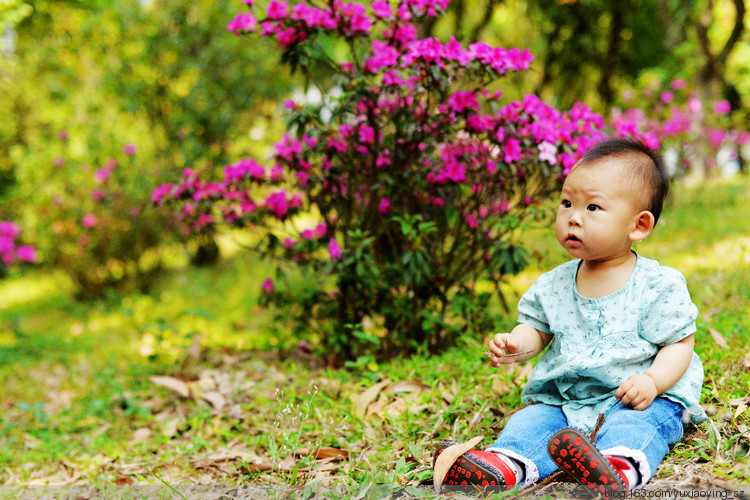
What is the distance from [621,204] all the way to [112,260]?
726 cm

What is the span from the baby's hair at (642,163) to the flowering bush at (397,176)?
1.01 meters

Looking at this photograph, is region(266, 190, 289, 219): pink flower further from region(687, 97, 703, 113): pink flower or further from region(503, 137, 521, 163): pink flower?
region(687, 97, 703, 113): pink flower

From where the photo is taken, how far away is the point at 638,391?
5.94 feet

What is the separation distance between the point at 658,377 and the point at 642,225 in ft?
1.63

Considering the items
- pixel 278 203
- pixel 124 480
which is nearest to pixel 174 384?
pixel 124 480

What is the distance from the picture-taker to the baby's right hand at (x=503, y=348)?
77.2 inches

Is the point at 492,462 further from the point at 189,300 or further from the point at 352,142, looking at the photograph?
the point at 189,300

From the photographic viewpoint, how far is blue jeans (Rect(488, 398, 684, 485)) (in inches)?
68.8

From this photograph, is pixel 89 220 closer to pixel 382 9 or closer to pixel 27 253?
pixel 27 253

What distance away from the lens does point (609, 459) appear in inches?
67.9

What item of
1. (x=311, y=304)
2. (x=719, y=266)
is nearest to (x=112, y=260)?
(x=311, y=304)

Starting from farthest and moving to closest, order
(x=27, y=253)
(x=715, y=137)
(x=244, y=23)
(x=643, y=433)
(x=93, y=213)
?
(x=715, y=137)
(x=27, y=253)
(x=93, y=213)
(x=244, y=23)
(x=643, y=433)

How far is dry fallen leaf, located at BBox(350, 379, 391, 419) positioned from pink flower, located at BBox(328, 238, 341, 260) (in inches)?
31.2

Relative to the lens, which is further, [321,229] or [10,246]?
[10,246]
